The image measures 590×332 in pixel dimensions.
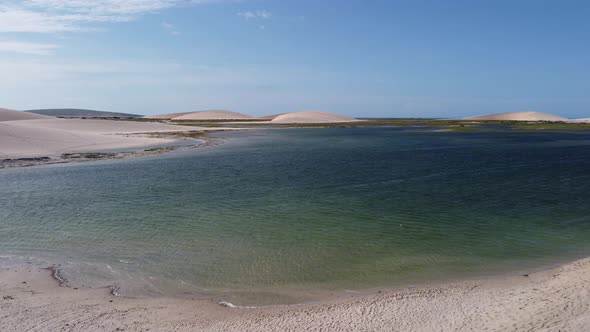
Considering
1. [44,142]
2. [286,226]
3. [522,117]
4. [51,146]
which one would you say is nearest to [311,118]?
[522,117]

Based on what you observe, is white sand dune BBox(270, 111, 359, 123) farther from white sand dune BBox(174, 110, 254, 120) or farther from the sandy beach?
the sandy beach

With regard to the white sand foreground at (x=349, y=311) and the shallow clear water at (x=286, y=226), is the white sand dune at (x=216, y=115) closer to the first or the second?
the shallow clear water at (x=286, y=226)

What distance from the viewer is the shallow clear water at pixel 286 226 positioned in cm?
845

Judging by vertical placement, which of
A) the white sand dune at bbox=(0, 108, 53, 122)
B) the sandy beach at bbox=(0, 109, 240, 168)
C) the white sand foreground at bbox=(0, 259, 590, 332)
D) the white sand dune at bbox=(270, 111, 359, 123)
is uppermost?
the white sand dune at bbox=(270, 111, 359, 123)

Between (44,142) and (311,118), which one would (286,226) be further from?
(311,118)

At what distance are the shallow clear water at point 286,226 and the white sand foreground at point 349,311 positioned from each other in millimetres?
610

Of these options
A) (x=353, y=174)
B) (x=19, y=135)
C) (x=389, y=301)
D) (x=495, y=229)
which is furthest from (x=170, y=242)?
(x=19, y=135)

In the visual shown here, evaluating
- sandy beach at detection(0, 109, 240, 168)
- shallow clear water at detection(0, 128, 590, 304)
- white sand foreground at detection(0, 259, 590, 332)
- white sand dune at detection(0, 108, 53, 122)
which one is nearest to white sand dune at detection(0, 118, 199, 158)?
sandy beach at detection(0, 109, 240, 168)

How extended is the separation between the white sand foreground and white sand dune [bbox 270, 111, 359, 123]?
119556 mm

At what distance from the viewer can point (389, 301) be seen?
22.6 feet

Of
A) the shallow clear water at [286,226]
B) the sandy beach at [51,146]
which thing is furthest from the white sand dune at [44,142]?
the shallow clear water at [286,226]

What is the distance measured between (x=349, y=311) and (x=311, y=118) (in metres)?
130

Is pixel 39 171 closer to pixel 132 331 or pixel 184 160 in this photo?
pixel 184 160

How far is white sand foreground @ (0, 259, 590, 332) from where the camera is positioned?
238 inches
